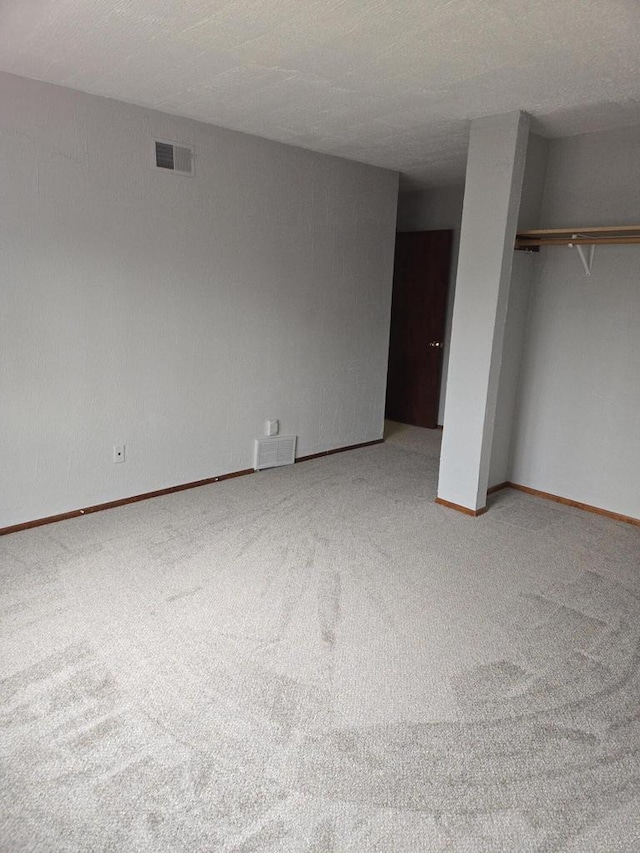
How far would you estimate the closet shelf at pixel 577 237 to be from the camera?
369cm

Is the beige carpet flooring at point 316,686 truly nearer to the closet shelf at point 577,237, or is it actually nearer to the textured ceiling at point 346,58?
the closet shelf at point 577,237

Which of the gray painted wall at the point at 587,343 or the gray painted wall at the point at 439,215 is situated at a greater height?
the gray painted wall at the point at 439,215

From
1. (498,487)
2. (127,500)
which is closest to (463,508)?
(498,487)

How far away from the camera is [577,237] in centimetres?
395

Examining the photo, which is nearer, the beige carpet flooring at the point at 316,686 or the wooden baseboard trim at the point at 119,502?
the beige carpet flooring at the point at 316,686

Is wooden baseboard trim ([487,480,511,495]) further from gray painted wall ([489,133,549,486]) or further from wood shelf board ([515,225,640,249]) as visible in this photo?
wood shelf board ([515,225,640,249])

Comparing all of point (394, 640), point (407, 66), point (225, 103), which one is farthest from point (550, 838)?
point (225, 103)

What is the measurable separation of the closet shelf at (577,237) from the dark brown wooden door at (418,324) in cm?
222

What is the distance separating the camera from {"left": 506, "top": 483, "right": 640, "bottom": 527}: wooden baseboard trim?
4.12 meters

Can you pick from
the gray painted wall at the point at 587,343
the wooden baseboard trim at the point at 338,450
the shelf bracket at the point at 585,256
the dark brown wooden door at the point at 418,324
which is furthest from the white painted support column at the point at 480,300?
the dark brown wooden door at the point at 418,324

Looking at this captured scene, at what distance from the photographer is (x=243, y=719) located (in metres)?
2.14

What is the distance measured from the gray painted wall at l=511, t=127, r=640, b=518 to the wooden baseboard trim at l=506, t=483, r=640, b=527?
36 mm

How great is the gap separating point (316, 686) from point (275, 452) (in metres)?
2.73

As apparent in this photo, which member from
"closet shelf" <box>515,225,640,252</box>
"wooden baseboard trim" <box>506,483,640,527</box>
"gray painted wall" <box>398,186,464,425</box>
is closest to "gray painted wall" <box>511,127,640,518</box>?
"wooden baseboard trim" <box>506,483,640,527</box>
